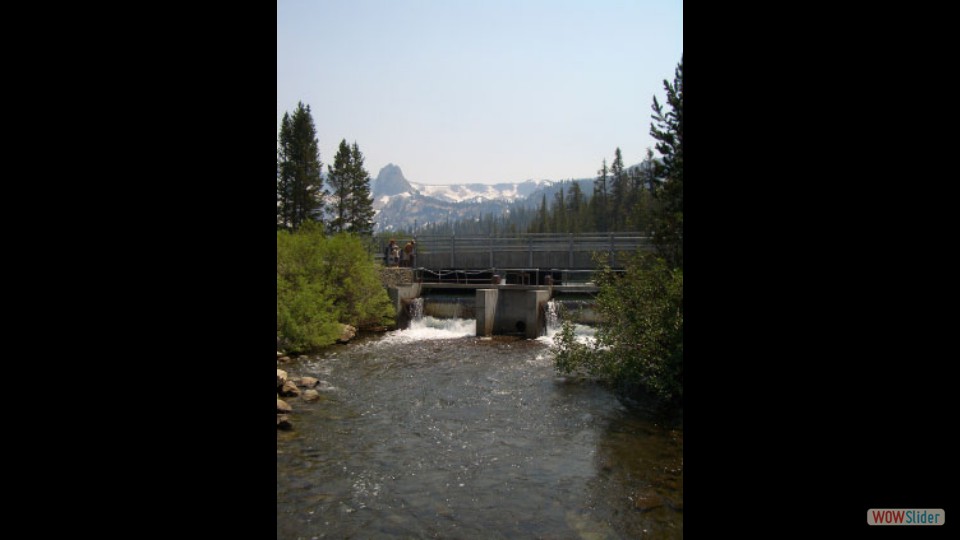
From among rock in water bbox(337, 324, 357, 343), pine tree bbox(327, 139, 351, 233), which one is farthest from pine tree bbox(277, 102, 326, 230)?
rock in water bbox(337, 324, 357, 343)

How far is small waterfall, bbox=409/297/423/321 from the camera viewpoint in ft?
81.4

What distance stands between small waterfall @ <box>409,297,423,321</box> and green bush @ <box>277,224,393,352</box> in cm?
126

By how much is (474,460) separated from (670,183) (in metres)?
13.2

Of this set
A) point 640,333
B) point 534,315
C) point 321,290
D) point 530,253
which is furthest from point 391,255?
point 640,333

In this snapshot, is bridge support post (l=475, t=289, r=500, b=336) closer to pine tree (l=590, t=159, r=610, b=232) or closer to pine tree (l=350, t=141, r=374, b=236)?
pine tree (l=350, t=141, r=374, b=236)

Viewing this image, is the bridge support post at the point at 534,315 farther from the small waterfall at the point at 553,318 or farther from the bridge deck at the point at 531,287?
the bridge deck at the point at 531,287

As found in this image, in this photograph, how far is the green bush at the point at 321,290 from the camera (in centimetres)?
1767

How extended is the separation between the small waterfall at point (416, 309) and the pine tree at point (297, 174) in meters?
22.6

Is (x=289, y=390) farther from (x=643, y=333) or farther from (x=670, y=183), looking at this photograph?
(x=670, y=183)

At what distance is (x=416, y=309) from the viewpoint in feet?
82.3

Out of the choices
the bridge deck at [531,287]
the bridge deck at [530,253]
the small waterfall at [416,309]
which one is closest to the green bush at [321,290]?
the small waterfall at [416,309]
